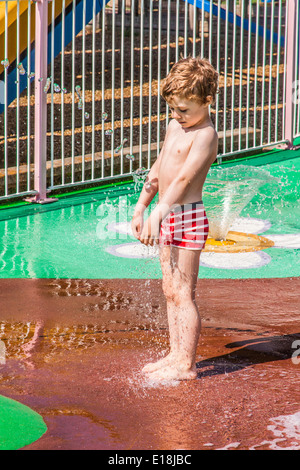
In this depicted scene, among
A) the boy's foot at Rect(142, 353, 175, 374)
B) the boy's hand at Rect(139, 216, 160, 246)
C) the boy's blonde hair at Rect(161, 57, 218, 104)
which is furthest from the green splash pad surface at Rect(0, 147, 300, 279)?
the boy's blonde hair at Rect(161, 57, 218, 104)

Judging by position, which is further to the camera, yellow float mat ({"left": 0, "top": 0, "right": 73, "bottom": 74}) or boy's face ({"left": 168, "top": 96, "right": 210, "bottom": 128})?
yellow float mat ({"left": 0, "top": 0, "right": 73, "bottom": 74})

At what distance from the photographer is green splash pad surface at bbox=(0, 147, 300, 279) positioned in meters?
6.19

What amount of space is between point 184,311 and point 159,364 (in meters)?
0.36

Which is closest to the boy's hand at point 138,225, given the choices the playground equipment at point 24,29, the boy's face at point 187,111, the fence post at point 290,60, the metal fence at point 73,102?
the boy's face at point 187,111

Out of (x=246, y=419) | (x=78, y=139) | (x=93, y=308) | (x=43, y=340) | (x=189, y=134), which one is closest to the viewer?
(x=246, y=419)

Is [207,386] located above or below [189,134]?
below

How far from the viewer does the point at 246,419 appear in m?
3.64

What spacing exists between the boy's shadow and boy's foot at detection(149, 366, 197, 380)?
77mm

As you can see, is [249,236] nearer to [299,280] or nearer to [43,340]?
[299,280]

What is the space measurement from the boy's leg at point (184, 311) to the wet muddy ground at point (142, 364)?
91mm

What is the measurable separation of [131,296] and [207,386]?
165cm

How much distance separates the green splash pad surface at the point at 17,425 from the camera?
11.2ft

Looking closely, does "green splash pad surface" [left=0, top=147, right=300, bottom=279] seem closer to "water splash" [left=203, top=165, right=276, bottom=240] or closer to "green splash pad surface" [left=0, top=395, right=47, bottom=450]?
"water splash" [left=203, top=165, right=276, bottom=240]

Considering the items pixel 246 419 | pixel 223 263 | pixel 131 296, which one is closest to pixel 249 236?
pixel 223 263
